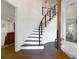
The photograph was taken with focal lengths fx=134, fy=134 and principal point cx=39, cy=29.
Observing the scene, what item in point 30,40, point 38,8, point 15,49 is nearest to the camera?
point 15,49

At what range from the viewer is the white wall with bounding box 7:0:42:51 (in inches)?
316

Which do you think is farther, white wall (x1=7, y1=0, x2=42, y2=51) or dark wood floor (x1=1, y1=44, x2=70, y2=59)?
white wall (x1=7, y1=0, x2=42, y2=51)

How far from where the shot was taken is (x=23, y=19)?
352 inches

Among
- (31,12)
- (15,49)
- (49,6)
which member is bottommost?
(15,49)

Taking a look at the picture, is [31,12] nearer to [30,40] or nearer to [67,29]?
[30,40]

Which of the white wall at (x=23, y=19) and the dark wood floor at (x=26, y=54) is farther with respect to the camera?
the white wall at (x=23, y=19)

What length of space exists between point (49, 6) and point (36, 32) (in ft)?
17.9

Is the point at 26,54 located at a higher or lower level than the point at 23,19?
lower

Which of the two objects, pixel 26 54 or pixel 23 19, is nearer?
pixel 26 54

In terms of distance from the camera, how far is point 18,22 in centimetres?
812

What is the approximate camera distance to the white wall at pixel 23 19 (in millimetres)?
8024

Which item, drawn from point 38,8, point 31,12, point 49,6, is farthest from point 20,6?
point 49,6

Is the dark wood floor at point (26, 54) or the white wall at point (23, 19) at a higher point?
the white wall at point (23, 19)

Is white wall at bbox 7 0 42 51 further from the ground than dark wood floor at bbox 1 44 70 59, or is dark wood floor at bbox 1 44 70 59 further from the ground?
white wall at bbox 7 0 42 51
